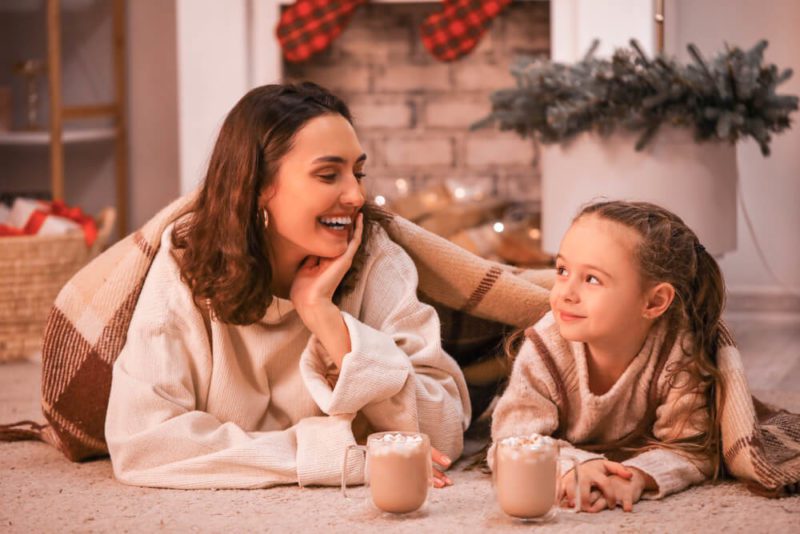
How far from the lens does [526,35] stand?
355 cm

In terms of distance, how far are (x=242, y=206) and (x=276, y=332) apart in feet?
0.67

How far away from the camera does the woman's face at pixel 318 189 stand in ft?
5.66

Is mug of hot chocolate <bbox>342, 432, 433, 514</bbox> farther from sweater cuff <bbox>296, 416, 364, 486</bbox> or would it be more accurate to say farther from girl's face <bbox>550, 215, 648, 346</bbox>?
girl's face <bbox>550, 215, 648, 346</bbox>

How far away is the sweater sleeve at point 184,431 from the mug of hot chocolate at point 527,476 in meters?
0.27

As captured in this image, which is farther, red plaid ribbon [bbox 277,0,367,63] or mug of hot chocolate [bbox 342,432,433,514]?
red plaid ribbon [bbox 277,0,367,63]

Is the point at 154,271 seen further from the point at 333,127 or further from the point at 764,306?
the point at 764,306

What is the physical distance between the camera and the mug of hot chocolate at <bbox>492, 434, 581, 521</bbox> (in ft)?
4.59

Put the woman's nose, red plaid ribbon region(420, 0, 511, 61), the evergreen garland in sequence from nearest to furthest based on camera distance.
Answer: the woman's nose → the evergreen garland → red plaid ribbon region(420, 0, 511, 61)

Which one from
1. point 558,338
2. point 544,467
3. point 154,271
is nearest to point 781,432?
point 558,338

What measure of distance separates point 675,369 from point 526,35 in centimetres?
206

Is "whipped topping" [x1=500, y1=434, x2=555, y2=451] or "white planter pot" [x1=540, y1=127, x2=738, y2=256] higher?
"white planter pot" [x1=540, y1=127, x2=738, y2=256]

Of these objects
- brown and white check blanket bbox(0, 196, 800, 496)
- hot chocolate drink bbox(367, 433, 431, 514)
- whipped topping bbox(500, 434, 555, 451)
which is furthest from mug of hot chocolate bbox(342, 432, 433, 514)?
brown and white check blanket bbox(0, 196, 800, 496)

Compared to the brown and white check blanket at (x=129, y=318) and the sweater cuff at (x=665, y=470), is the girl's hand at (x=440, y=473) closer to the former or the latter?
the sweater cuff at (x=665, y=470)

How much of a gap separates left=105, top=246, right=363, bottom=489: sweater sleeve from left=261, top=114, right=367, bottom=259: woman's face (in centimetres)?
19
